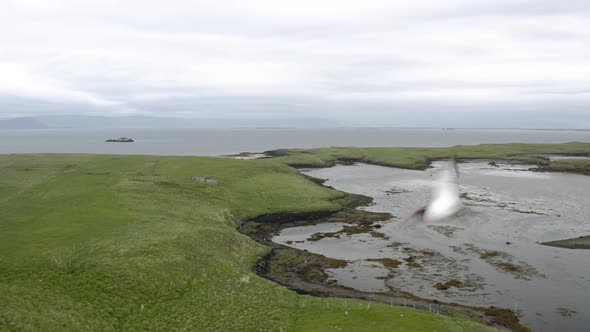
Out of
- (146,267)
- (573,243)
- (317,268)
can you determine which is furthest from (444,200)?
(146,267)

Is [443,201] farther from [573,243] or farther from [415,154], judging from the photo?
[415,154]

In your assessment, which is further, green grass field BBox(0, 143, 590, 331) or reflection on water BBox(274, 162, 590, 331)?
reflection on water BBox(274, 162, 590, 331)

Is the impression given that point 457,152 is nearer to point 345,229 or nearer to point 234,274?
point 345,229

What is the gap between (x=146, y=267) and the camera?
38.3 m

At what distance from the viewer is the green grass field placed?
3152cm

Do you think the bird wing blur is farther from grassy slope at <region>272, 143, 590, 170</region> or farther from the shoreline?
grassy slope at <region>272, 143, 590, 170</region>

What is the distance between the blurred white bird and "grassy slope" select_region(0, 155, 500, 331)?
101 ft

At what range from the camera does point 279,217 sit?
70562mm

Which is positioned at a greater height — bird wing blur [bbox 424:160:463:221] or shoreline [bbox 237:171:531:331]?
bird wing blur [bbox 424:160:463:221]

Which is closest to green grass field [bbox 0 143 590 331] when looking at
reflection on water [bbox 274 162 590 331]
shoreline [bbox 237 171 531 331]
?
shoreline [bbox 237 171 531 331]

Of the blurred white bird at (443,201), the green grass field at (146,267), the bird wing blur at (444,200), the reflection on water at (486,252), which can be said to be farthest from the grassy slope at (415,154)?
the green grass field at (146,267)

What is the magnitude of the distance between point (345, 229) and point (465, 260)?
19.7 meters

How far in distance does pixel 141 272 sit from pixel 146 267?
998mm

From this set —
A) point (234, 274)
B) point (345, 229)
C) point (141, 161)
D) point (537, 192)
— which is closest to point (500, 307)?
point (234, 274)
